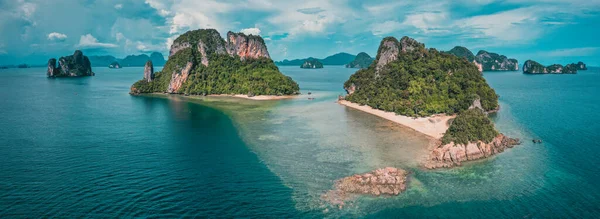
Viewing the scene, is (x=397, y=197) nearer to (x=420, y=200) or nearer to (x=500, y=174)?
(x=420, y=200)

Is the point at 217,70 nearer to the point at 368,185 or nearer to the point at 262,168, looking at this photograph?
the point at 262,168

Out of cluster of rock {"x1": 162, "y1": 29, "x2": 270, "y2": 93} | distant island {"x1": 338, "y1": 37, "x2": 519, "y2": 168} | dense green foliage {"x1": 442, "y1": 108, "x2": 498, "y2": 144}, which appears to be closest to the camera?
dense green foliage {"x1": 442, "y1": 108, "x2": 498, "y2": 144}

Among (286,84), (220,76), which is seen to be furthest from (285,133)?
(220,76)

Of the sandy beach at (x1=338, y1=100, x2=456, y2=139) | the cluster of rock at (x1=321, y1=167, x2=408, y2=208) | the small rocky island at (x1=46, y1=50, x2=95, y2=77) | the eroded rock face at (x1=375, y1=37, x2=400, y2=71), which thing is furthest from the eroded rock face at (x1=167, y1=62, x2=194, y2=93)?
the small rocky island at (x1=46, y1=50, x2=95, y2=77)

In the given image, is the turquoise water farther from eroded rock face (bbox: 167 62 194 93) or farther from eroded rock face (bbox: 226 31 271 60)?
eroded rock face (bbox: 226 31 271 60)

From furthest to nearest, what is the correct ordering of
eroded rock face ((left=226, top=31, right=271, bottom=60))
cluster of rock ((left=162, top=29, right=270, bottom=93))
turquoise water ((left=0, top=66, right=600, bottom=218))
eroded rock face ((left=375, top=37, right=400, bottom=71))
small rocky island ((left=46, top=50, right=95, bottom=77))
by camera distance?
small rocky island ((left=46, top=50, right=95, bottom=77))
eroded rock face ((left=226, top=31, right=271, bottom=60))
cluster of rock ((left=162, top=29, right=270, bottom=93))
eroded rock face ((left=375, top=37, right=400, bottom=71))
turquoise water ((left=0, top=66, right=600, bottom=218))

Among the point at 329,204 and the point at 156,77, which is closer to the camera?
the point at 329,204
